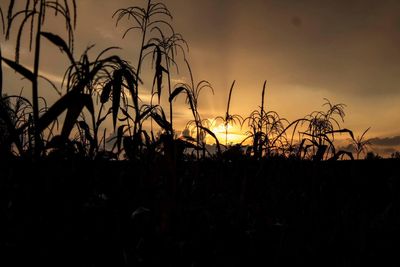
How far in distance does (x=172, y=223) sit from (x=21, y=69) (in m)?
1.08

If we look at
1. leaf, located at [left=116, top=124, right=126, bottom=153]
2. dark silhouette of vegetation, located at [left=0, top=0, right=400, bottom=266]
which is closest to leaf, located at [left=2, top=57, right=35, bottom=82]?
dark silhouette of vegetation, located at [left=0, top=0, right=400, bottom=266]

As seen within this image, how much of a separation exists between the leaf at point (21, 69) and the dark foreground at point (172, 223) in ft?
1.53

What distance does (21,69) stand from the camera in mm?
1838

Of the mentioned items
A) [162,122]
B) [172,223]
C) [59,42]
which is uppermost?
[59,42]

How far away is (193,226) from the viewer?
6.38 feet

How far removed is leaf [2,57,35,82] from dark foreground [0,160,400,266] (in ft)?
1.53

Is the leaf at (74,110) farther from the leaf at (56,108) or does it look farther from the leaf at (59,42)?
the leaf at (59,42)

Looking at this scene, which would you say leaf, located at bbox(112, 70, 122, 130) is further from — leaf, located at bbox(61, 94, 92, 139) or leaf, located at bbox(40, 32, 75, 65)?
leaf, located at bbox(40, 32, 75, 65)

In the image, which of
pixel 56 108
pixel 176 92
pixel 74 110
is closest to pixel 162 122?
pixel 176 92

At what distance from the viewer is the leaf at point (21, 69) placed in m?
1.82

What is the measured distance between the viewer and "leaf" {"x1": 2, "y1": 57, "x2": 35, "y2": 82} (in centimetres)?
182

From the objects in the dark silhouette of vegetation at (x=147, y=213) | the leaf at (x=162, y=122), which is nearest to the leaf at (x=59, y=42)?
the dark silhouette of vegetation at (x=147, y=213)

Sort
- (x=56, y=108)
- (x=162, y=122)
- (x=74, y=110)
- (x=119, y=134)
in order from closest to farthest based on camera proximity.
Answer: (x=56, y=108) < (x=74, y=110) < (x=162, y=122) < (x=119, y=134)

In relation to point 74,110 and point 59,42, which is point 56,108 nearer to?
point 74,110
